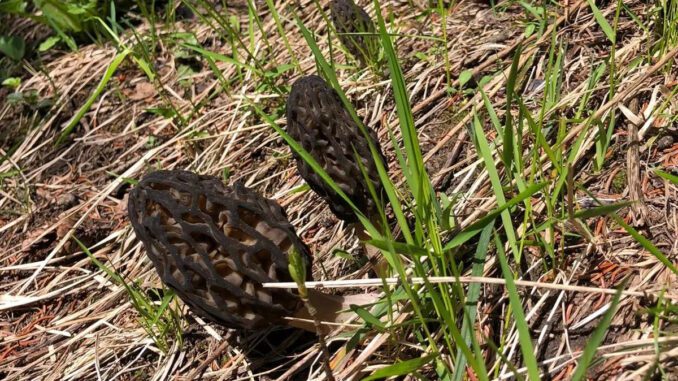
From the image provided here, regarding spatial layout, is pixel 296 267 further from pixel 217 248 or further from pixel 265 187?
pixel 265 187

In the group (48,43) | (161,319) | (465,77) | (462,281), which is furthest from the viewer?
(48,43)

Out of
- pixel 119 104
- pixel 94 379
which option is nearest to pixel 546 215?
pixel 94 379

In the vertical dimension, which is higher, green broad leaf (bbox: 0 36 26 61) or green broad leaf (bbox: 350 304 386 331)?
green broad leaf (bbox: 0 36 26 61)

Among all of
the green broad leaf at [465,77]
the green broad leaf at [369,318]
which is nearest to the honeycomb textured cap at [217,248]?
the green broad leaf at [369,318]

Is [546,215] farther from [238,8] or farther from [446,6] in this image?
[238,8]

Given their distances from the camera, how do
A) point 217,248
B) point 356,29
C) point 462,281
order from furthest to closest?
1. point 356,29
2. point 217,248
3. point 462,281

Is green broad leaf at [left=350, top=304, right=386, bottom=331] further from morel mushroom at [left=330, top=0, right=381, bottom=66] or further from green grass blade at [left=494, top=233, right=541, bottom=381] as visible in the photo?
morel mushroom at [left=330, top=0, right=381, bottom=66]

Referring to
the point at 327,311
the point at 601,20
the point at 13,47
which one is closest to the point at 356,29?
the point at 601,20

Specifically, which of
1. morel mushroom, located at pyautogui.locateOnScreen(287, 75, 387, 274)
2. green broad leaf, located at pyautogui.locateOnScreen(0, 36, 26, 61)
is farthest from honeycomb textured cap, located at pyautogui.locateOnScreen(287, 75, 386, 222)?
green broad leaf, located at pyautogui.locateOnScreen(0, 36, 26, 61)
